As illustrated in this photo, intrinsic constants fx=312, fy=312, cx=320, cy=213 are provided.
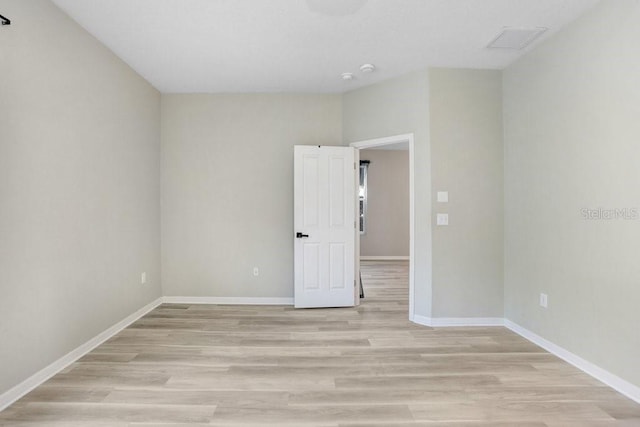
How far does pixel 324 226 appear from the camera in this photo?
4.05 metres

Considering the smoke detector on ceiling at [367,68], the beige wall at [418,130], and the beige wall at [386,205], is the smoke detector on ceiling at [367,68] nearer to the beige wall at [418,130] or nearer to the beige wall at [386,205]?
the beige wall at [418,130]

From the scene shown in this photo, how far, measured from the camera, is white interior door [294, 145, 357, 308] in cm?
402

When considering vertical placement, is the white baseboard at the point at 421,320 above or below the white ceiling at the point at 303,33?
below

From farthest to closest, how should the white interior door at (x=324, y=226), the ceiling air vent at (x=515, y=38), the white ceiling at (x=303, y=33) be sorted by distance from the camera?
the white interior door at (x=324, y=226)
the ceiling air vent at (x=515, y=38)
the white ceiling at (x=303, y=33)

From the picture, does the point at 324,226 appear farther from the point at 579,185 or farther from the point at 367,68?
the point at 579,185

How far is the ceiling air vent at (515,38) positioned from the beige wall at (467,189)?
0.50 metres

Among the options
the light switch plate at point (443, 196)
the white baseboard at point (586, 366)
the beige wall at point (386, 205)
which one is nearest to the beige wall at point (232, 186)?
the light switch plate at point (443, 196)

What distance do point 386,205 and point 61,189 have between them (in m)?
6.55

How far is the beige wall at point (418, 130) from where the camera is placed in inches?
136

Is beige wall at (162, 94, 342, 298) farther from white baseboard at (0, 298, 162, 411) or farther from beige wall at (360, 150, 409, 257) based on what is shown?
beige wall at (360, 150, 409, 257)

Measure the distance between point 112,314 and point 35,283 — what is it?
103 centimetres

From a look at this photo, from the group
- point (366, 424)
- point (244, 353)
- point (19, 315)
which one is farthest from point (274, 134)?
point (366, 424)

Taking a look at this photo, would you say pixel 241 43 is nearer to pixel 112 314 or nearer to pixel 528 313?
pixel 112 314

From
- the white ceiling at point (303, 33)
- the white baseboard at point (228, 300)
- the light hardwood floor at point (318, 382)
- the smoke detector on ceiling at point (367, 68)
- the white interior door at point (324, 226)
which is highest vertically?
the white ceiling at point (303, 33)
